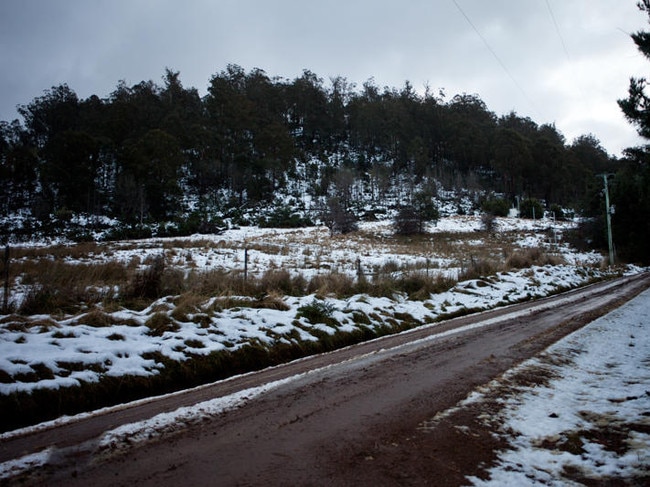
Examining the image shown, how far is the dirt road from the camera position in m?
2.40

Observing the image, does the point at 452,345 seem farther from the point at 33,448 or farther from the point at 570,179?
the point at 570,179

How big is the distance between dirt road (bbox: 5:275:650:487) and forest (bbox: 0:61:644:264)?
4398 cm

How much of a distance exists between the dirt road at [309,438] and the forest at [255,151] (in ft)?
144

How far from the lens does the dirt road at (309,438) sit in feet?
7.88

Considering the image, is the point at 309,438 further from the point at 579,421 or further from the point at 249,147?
the point at 249,147

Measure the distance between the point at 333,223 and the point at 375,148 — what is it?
57.6m

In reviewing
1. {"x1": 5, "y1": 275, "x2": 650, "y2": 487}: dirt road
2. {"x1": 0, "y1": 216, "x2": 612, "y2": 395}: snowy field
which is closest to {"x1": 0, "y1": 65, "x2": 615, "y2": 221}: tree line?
A: {"x1": 0, "y1": 216, "x2": 612, "y2": 395}: snowy field

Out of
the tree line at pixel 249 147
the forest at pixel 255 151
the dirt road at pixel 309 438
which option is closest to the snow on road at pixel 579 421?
the dirt road at pixel 309 438

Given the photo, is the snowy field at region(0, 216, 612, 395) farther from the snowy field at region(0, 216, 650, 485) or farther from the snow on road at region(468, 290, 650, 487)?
the snow on road at region(468, 290, 650, 487)

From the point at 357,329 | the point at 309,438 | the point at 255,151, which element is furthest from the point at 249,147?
the point at 309,438

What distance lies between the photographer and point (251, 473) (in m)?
2.41

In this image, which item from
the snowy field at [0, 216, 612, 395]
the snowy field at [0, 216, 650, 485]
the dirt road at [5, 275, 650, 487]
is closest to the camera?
the dirt road at [5, 275, 650, 487]

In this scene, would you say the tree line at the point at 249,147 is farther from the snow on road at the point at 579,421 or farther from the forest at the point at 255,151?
the snow on road at the point at 579,421

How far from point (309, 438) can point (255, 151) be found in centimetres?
7816
